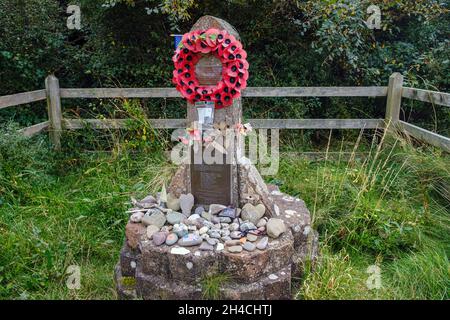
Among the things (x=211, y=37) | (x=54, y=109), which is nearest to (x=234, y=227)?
Result: (x=211, y=37)

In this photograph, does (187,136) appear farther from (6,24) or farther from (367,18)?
(6,24)

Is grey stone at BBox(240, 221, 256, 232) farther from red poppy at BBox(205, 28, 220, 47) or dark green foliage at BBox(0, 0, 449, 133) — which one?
dark green foliage at BBox(0, 0, 449, 133)

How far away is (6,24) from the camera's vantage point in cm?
652

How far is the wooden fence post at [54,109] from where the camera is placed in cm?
588

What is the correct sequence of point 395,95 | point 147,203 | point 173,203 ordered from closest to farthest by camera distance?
point 173,203, point 147,203, point 395,95

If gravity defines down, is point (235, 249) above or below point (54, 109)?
below

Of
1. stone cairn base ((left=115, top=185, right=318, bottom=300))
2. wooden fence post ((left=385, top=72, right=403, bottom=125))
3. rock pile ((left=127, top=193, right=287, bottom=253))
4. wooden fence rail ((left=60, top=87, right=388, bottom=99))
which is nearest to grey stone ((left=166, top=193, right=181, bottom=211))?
rock pile ((left=127, top=193, right=287, bottom=253))

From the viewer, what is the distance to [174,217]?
3312 millimetres

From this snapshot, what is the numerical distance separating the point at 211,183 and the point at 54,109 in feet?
11.2

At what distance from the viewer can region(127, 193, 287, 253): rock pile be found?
303cm

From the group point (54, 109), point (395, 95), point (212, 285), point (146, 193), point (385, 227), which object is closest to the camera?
point (212, 285)

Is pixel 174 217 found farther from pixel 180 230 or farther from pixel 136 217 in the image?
pixel 136 217

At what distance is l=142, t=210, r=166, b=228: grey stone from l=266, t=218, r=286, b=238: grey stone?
78cm

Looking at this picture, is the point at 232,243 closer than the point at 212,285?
No
